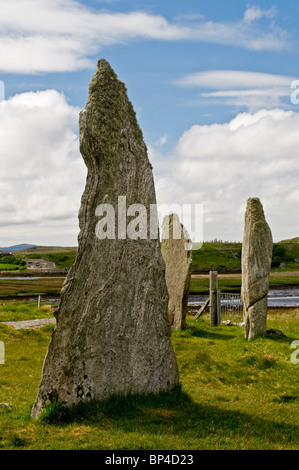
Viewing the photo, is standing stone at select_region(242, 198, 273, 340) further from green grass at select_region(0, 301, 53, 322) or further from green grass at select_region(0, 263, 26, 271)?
green grass at select_region(0, 263, 26, 271)

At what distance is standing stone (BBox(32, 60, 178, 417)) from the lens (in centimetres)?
968

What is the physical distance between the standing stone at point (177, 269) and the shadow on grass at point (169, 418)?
11.4 m

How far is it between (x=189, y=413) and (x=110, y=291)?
263 cm

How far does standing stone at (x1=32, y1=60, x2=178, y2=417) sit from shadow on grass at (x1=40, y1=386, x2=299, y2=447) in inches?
9.8

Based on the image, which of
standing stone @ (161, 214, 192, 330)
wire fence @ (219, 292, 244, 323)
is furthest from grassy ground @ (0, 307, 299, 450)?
wire fence @ (219, 292, 244, 323)

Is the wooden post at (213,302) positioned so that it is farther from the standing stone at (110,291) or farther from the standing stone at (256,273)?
the standing stone at (110,291)

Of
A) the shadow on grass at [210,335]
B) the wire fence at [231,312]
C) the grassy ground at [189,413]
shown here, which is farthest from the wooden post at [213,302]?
the grassy ground at [189,413]

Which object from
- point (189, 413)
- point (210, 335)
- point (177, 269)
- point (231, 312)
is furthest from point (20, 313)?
point (189, 413)

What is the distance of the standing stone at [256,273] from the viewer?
18.4 meters

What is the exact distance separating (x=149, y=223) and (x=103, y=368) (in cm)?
294

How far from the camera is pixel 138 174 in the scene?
10.8 m

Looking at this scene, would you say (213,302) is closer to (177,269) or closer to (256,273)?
(177,269)

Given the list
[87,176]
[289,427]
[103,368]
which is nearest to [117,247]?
[87,176]
